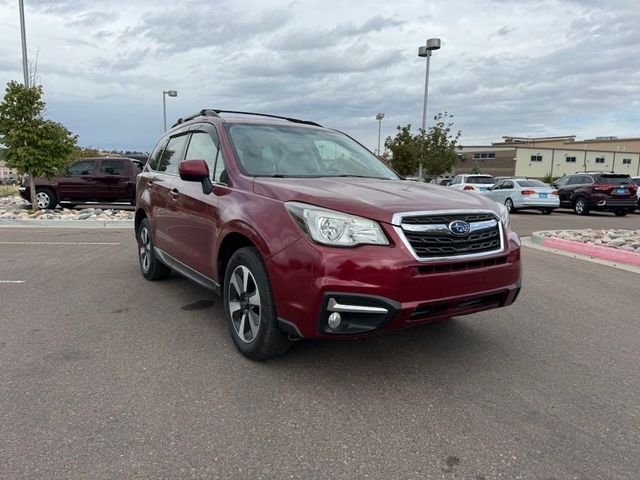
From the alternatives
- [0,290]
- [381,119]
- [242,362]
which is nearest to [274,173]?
[242,362]

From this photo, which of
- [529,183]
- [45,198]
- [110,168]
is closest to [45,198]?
[45,198]

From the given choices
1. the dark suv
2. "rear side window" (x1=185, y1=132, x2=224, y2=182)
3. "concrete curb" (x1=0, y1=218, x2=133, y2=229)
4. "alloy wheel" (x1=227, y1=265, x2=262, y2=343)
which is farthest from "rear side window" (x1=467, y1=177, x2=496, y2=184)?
"alloy wheel" (x1=227, y1=265, x2=262, y2=343)

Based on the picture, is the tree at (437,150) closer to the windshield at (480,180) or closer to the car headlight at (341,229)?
the windshield at (480,180)

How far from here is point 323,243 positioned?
2.95 m

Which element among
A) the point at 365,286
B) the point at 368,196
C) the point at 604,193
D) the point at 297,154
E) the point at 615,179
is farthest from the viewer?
the point at 615,179

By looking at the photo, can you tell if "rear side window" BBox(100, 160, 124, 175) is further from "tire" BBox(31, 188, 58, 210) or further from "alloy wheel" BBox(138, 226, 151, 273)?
"alloy wheel" BBox(138, 226, 151, 273)

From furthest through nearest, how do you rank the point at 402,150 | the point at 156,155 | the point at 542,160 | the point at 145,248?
1. the point at 542,160
2. the point at 402,150
3. the point at 145,248
4. the point at 156,155

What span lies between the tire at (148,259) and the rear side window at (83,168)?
1073cm

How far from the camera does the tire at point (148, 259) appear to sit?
594 cm

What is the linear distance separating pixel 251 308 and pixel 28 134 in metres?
12.0

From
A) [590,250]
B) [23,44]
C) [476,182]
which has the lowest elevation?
[590,250]

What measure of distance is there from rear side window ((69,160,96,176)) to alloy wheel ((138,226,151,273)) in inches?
424

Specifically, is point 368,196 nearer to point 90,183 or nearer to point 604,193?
point 90,183

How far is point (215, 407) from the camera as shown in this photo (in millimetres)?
2969
